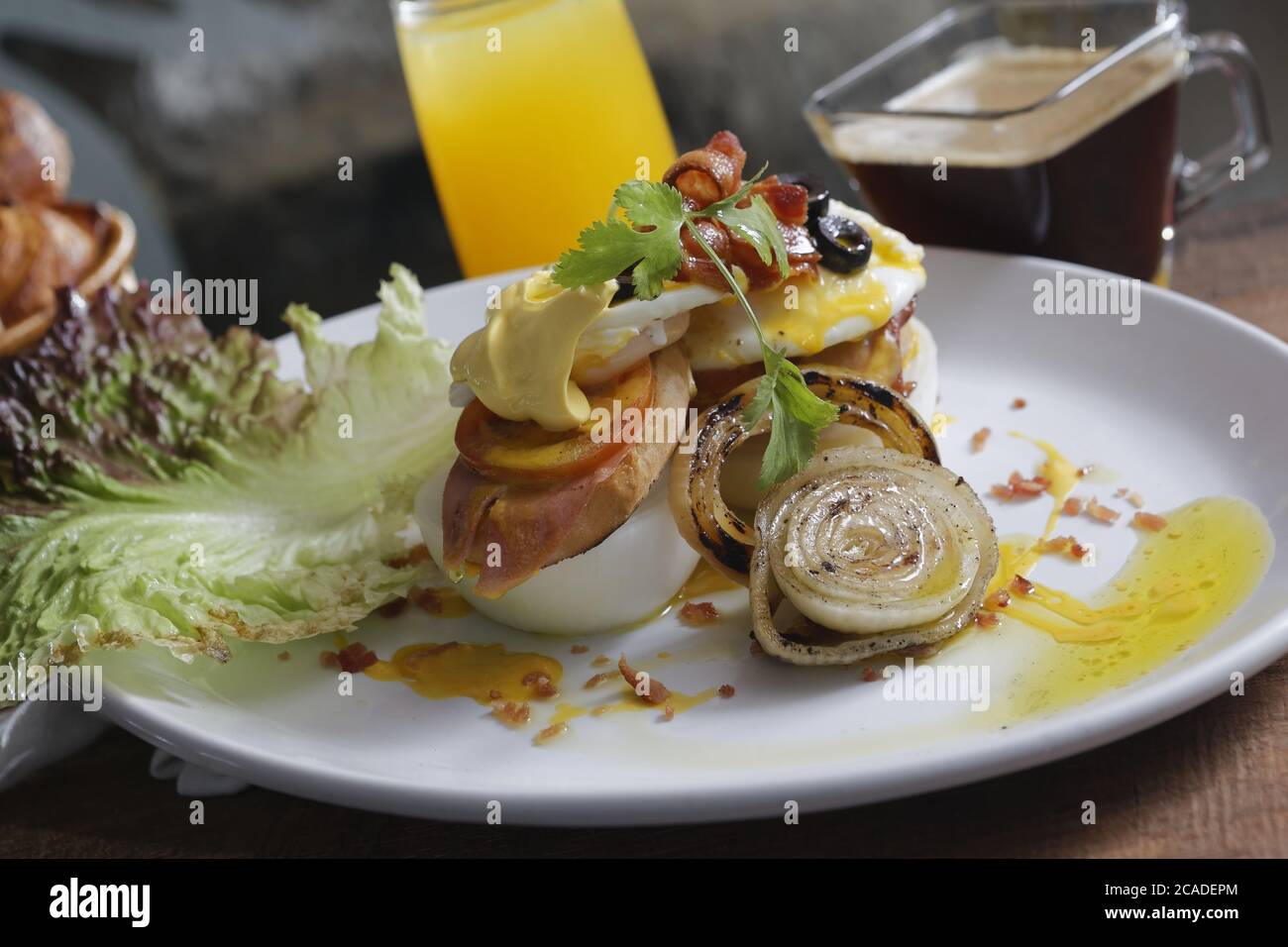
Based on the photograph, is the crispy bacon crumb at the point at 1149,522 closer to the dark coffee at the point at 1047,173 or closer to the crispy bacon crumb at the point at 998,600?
the crispy bacon crumb at the point at 998,600

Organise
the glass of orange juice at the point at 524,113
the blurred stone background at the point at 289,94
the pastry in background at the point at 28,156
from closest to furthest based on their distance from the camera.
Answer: the glass of orange juice at the point at 524,113, the pastry in background at the point at 28,156, the blurred stone background at the point at 289,94

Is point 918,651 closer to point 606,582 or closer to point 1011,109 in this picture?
point 606,582

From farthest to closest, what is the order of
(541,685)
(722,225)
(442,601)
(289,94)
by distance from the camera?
1. (289,94)
2. (442,601)
3. (722,225)
4. (541,685)

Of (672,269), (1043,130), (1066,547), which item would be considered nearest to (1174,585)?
(1066,547)

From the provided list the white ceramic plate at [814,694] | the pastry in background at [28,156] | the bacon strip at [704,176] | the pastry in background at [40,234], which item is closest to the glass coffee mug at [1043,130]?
the white ceramic plate at [814,694]

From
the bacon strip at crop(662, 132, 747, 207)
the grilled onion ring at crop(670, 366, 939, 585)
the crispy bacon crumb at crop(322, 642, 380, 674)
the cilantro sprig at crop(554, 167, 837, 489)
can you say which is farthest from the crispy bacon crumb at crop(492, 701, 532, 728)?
the bacon strip at crop(662, 132, 747, 207)

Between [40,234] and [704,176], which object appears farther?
[40,234]
